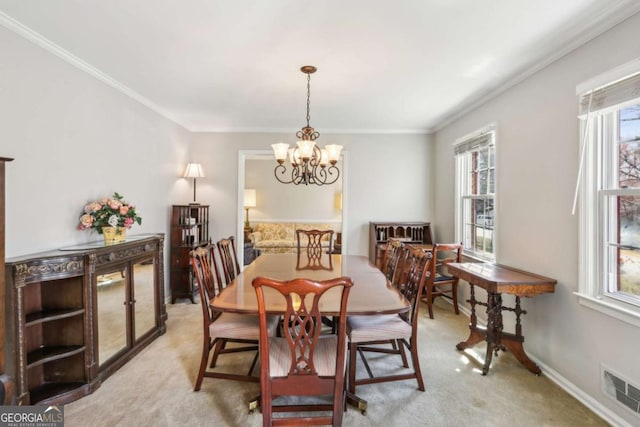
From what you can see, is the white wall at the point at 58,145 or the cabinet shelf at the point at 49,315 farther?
the white wall at the point at 58,145

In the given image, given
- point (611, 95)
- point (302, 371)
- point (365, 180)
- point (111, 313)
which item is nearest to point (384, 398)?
point (302, 371)

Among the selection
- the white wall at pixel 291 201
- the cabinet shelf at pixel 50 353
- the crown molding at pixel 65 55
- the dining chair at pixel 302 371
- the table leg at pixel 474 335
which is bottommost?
the table leg at pixel 474 335

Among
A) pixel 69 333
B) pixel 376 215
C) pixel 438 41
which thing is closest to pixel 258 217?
pixel 376 215

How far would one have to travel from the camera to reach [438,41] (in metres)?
2.26

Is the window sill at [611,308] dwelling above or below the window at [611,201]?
below

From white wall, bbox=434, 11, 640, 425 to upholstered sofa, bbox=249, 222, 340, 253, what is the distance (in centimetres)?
443

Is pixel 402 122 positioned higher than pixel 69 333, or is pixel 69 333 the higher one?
pixel 402 122

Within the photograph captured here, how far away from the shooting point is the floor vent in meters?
1.80

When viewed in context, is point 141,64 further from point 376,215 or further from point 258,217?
point 258,217

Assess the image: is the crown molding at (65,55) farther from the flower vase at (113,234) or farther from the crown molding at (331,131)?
the flower vase at (113,234)

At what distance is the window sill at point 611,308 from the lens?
1.80m

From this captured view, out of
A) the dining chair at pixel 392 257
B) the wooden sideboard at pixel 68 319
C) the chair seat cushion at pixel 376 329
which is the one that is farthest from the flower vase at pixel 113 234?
the dining chair at pixel 392 257

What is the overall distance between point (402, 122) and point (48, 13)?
12.6 feet

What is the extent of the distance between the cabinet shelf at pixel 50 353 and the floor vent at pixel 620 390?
11.3ft
